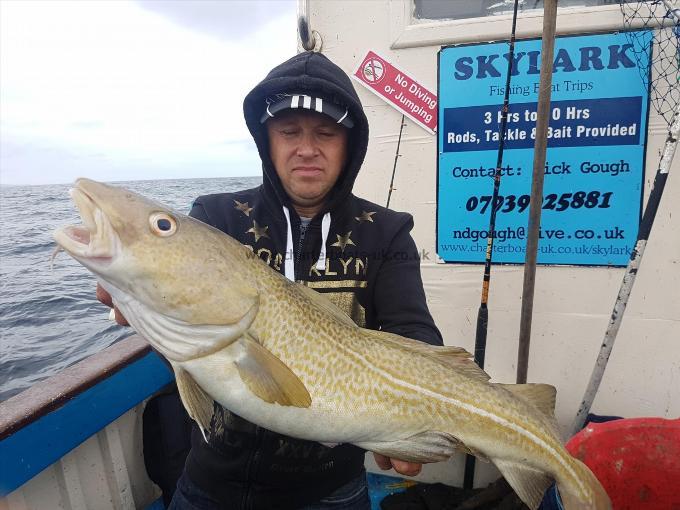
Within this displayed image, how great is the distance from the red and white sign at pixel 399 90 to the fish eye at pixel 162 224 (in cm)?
242

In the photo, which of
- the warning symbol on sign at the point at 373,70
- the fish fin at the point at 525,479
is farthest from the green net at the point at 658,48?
the fish fin at the point at 525,479

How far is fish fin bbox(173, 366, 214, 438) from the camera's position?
1474 millimetres

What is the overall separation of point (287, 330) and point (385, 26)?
9.10 feet

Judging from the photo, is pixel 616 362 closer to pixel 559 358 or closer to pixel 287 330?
pixel 559 358

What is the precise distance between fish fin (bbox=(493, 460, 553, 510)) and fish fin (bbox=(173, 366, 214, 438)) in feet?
3.78

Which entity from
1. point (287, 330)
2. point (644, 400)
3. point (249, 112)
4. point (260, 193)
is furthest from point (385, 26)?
point (644, 400)

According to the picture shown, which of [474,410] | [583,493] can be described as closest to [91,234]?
[474,410]

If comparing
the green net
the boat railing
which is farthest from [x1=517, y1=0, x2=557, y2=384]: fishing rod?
the boat railing

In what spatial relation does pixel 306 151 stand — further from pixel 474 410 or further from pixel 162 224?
pixel 474 410

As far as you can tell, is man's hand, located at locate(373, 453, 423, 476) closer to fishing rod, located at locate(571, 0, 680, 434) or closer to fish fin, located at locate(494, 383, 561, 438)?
fish fin, located at locate(494, 383, 561, 438)

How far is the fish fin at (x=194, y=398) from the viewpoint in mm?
1474

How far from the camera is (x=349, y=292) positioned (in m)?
2.10

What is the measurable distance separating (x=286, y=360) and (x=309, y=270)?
65cm

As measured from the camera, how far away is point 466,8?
10.7 ft
